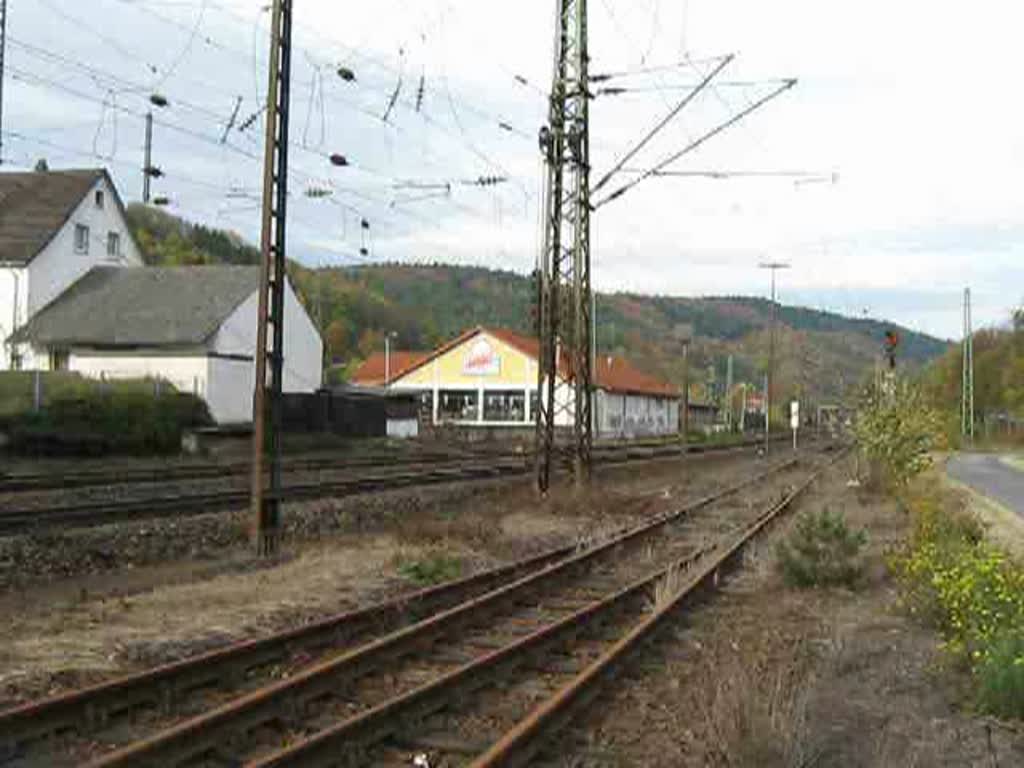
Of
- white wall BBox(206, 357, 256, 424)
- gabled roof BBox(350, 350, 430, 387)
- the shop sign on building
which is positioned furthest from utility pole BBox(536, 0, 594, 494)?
gabled roof BBox(350, 350, 430, 387)

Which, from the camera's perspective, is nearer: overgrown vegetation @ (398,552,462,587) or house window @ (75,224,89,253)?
overgrown vegetation @ (398,552,462,587)

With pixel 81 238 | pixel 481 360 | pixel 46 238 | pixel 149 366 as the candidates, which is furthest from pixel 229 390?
pixel 481 360

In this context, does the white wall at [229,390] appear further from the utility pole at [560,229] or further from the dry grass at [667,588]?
the dry grass at [667,588]

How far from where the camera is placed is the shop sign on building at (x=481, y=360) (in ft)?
281

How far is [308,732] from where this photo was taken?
7.68m

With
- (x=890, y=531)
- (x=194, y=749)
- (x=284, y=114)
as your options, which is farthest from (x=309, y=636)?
(x=890, y=531)

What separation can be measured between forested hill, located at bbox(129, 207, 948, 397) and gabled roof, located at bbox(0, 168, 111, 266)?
33.1 metres

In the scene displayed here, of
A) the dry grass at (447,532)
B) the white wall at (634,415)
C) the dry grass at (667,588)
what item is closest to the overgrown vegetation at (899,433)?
the dry grass at (447,532)

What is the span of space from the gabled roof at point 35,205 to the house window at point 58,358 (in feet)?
14.3

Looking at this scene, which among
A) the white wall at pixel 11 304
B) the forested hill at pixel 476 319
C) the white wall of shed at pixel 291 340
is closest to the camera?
the white wall of shed at pixel 291 340

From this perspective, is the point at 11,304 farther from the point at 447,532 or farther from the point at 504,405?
the point at 447,532

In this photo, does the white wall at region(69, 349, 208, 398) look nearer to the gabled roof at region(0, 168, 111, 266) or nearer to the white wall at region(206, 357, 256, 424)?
the white wall at region(206, 357, 256, 424)

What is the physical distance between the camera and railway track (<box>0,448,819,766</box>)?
7074mm

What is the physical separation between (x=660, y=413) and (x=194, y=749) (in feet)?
335
